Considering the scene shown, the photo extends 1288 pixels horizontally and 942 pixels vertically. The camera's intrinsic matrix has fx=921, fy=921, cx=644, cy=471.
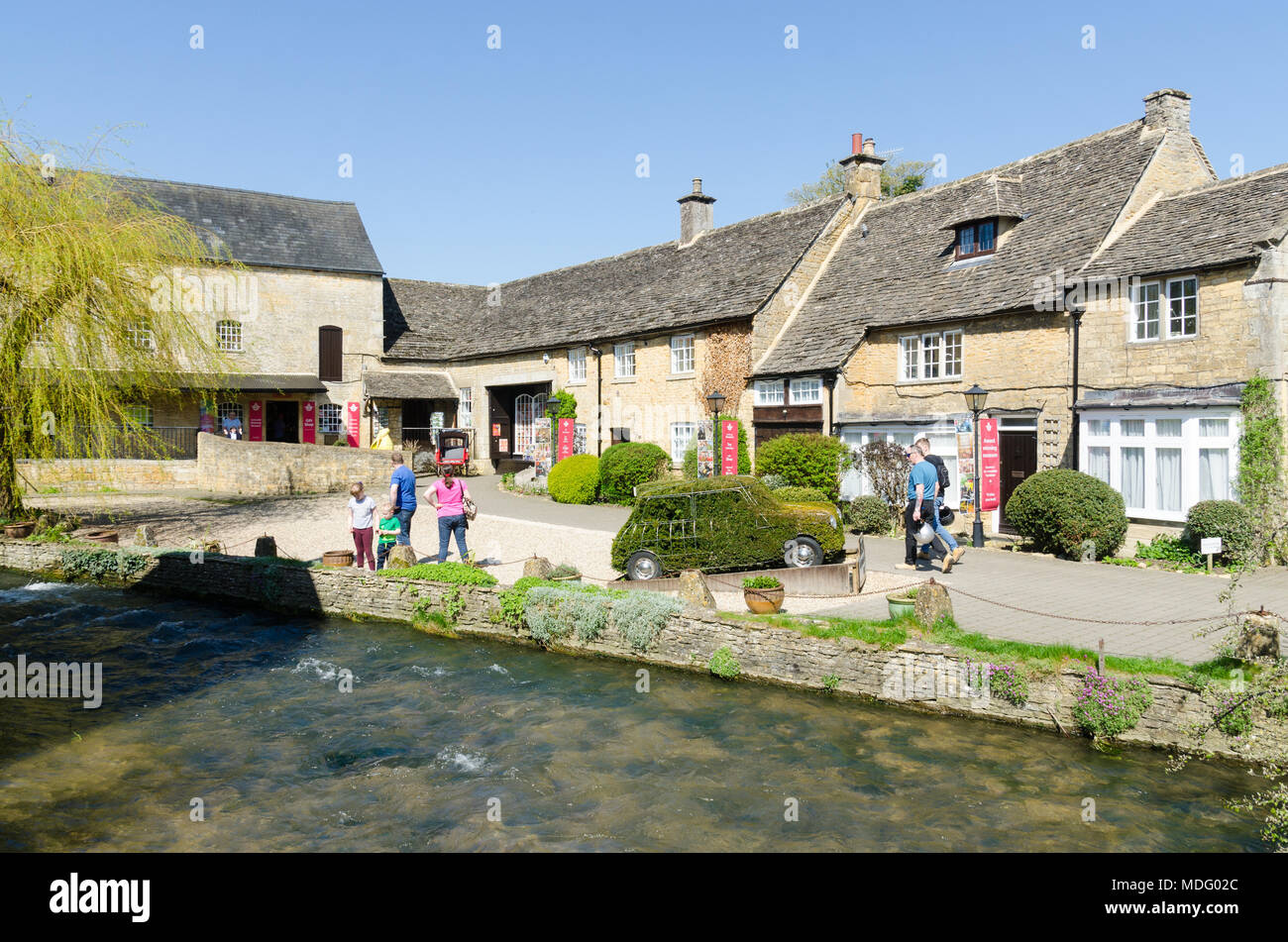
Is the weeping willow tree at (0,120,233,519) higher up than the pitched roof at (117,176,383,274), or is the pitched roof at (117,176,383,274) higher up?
the pitched roof at (117,176,383,274)

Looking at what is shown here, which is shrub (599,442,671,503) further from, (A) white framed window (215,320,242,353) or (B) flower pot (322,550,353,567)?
(A) white framed window (215,320,242,353)

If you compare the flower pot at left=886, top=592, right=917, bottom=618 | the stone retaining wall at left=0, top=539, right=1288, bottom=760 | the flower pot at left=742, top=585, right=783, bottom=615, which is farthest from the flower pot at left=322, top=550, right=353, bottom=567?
the flower pot at left=886, top=592, right=917, bottom=618

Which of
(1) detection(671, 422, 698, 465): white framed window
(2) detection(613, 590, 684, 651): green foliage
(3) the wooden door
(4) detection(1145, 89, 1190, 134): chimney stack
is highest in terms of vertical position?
(4) detection(1145, 89, 1190, 134): chimney stack

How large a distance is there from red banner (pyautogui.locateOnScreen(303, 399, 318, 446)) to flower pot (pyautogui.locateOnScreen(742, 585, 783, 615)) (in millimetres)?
27628

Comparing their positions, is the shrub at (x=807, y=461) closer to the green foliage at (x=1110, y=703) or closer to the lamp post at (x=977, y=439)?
the lamp post at (x=977, y=439)

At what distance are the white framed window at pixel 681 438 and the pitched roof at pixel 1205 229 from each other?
12.3 metres

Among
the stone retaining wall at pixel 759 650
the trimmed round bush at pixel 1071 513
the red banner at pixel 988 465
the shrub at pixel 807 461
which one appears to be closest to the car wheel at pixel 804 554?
the stone retaining wall at pixel 759 650

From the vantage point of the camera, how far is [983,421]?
18.8 m

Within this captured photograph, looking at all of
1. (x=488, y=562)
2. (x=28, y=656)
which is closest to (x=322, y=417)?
(x=488, y=562)

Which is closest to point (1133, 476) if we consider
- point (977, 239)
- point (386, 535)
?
point (977, 239)

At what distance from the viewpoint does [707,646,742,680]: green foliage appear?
38.1ft

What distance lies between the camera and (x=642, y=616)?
1247 centimetres
